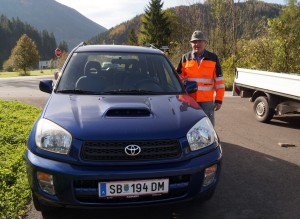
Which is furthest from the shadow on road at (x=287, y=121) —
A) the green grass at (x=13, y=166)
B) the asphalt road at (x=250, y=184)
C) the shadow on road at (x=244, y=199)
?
the green grass at (x=13, y=166)

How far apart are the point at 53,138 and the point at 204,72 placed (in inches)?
110

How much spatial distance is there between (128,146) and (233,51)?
1838cm

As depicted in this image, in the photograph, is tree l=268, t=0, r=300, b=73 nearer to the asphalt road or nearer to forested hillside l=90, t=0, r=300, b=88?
forested hillside l=90, t=0, r=300, b=88

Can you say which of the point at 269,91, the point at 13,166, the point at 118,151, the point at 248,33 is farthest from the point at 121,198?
the point at 248,33

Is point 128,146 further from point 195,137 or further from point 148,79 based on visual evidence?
point 148,79

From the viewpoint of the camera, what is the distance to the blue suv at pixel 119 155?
2.54m

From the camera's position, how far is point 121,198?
2.60 metres

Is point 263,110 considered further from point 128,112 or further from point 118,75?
point 128,112

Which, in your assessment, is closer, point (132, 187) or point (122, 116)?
point (132, 187)

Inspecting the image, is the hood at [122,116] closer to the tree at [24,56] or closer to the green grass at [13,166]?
the green grass at [13,166]

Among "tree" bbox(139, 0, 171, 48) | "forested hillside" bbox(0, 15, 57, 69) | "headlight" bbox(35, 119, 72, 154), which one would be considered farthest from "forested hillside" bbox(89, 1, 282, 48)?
"forested hillside" bbox(0, 15, 57, 69)

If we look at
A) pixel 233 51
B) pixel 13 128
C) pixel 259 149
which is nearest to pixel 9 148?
pixel 13 128

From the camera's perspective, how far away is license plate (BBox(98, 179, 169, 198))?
2527 mm

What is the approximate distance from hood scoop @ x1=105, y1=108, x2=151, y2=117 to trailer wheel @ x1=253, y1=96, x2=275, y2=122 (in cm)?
512
